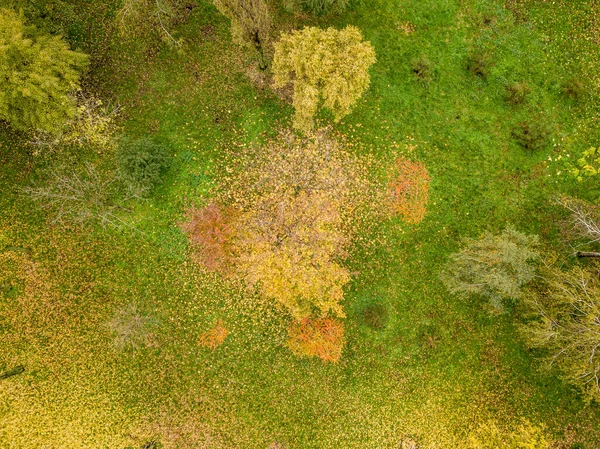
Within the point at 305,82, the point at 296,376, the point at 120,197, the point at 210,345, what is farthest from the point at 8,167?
the point at 296,376

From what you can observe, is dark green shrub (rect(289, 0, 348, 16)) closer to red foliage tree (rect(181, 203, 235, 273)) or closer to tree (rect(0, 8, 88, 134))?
tree (rect(0, 8, 88, 134))

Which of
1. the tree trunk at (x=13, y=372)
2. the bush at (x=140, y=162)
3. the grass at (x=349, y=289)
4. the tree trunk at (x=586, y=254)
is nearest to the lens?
the bush at (x=140, y=162)

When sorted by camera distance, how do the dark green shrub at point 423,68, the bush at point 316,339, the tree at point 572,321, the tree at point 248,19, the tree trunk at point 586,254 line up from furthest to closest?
the dark green shrub at point 423,68 → the bush at point 316,339 → the tree trunk at point 586,254 → the tree at point 572,321 → the tree at point 248,19

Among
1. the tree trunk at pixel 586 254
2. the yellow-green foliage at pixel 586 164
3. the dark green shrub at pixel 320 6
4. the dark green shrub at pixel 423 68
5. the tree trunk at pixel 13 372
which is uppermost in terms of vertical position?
the dark green shrub at pixel 320 6

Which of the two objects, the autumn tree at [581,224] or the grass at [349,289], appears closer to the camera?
the autumn tree at [581,224]

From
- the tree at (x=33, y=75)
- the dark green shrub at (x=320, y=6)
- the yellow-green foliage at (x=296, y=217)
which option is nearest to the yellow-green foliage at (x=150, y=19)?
the tree at (x=33, y=75)

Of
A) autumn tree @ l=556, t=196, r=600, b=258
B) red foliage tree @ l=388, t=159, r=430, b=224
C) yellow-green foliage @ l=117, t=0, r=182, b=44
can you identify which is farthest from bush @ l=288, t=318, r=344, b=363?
yellow-green foliage @ l=117, t=0, r=182, b=44

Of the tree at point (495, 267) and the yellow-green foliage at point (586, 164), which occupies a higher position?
the yellow-green foliage at point (586, 164)

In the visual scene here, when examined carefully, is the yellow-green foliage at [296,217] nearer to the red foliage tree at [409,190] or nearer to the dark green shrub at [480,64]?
the red foliage tree at [409,190]
